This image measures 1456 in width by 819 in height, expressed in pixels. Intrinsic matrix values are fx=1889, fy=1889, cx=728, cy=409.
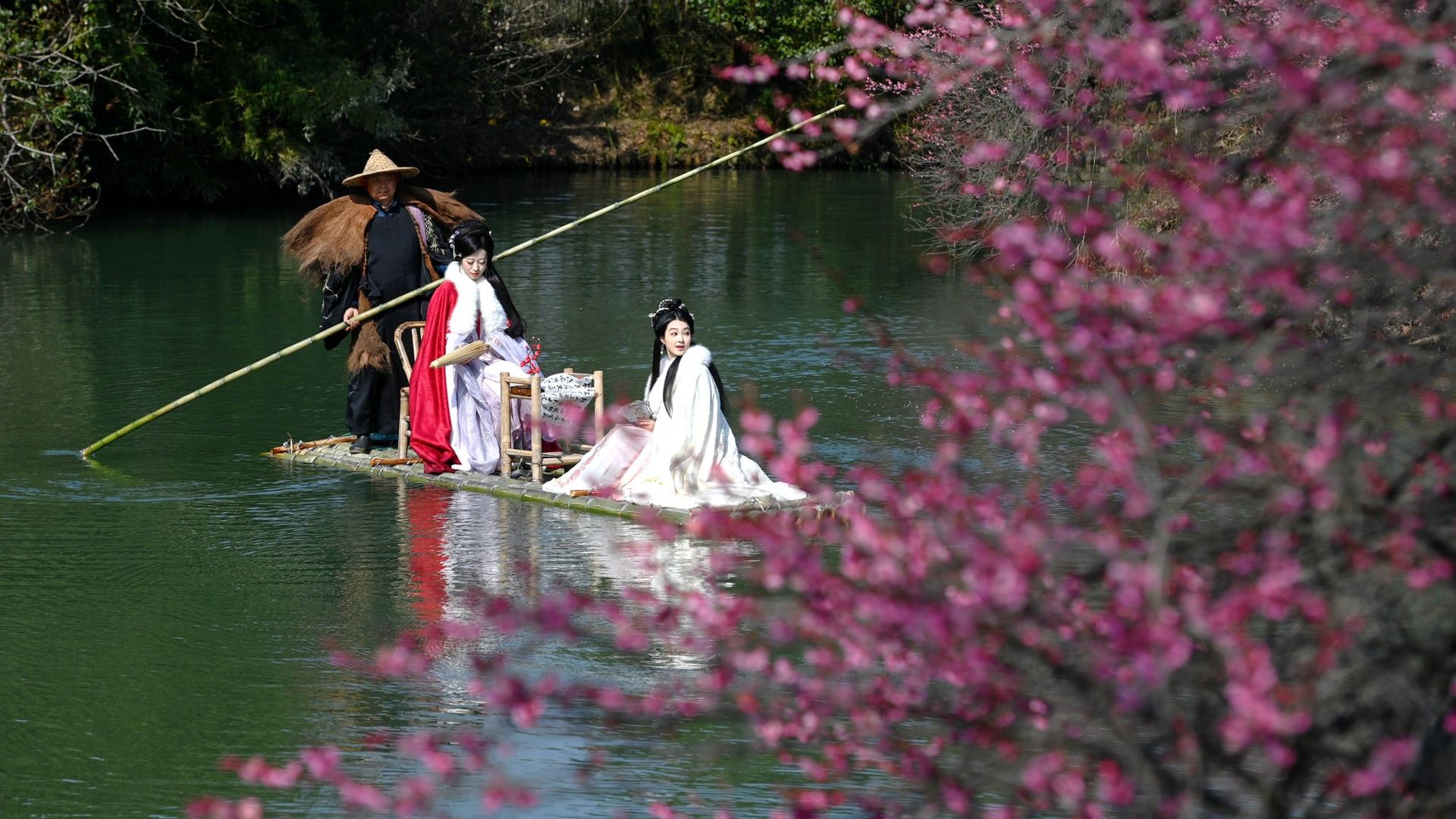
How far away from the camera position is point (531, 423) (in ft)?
34.1

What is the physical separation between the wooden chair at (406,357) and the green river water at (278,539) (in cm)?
41

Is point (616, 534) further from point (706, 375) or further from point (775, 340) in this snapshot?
point (775, 340)

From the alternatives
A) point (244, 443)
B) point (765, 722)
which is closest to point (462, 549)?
point (244, 443)

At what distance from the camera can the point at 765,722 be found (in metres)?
3.57

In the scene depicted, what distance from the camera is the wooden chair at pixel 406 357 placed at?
35.4ft

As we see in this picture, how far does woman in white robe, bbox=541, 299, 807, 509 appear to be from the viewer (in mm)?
9250

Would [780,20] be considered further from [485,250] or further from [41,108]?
[485,250]

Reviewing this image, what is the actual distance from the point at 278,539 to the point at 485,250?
6.75 ft

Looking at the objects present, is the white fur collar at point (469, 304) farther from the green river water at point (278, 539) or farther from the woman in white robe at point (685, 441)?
the woman in white robe at point (685, 441)

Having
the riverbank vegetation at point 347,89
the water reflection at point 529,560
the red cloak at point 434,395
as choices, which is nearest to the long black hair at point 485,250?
the red cloak at point 434,395

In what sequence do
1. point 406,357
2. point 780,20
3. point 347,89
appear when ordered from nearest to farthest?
point 406,357
point 347,89
point 780,20

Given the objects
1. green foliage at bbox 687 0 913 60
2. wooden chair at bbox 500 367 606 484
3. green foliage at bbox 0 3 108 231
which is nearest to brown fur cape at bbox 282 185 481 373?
wooden chair at bbox 500 367 606 484

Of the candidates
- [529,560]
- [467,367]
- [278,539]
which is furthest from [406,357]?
[529,560]

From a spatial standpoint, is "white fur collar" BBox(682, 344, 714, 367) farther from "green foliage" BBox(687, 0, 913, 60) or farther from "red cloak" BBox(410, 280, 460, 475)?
"green foliage" BBox(687, 0, 913, 60)
